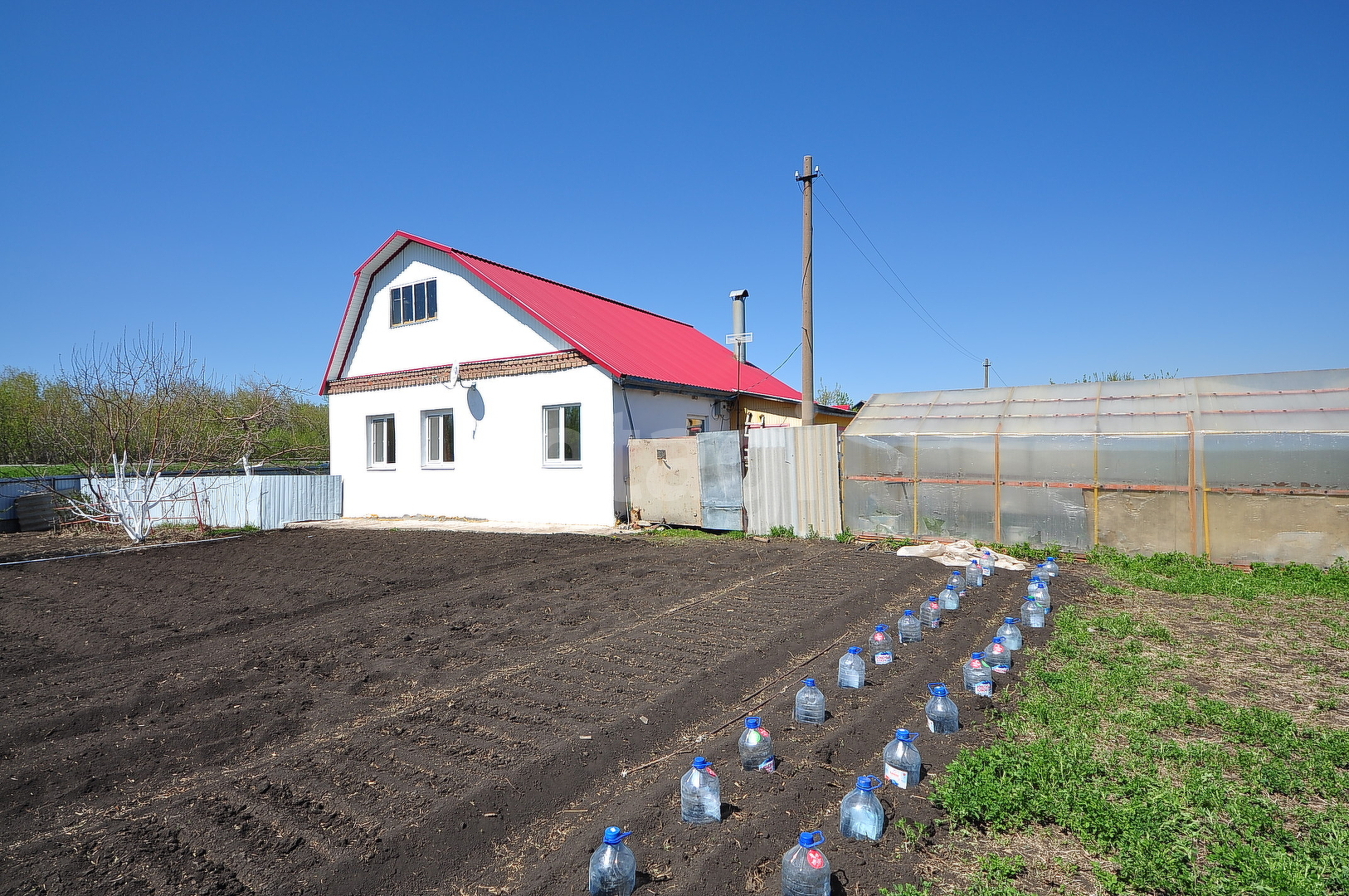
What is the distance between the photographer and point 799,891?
8.52 ft

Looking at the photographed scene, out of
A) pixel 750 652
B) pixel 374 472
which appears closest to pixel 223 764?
pixel 750 652

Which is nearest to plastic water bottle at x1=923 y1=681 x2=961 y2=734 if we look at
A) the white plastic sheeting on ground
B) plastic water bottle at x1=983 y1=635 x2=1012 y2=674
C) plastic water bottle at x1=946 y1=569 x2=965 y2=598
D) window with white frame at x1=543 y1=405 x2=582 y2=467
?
plastic water bottle at x1=983 y1=635 x2=1012 y2=674

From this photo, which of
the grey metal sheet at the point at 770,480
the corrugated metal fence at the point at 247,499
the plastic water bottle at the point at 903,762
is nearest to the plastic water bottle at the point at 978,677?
the plastic water bottle at the point at 903,762

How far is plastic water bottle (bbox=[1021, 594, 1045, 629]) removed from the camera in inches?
256

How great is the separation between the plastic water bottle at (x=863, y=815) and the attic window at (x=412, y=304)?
52.8 feet

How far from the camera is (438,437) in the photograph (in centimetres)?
1703

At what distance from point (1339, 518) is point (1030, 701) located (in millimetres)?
7475

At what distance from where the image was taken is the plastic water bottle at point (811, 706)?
4.24 metres

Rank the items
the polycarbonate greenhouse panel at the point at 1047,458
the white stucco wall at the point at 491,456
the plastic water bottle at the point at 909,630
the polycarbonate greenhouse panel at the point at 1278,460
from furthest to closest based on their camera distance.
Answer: the white stucco wall at the point at 491,456
the polycarbonate greenhouse panel at the point at 1047,458
the polycarbonate greenhouse panel at the point at 1278,460
the plastic water bottle at the point at 909,630

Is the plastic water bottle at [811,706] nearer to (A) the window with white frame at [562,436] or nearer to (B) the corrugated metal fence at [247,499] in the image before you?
(A) the window with white frame at [562,436]

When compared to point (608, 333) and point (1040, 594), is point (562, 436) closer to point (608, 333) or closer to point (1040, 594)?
point (608, 333)

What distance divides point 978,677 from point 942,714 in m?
0.78

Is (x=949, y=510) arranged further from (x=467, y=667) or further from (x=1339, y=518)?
(x=467, y=667)

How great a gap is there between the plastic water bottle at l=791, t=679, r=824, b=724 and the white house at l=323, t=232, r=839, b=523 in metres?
10.0
